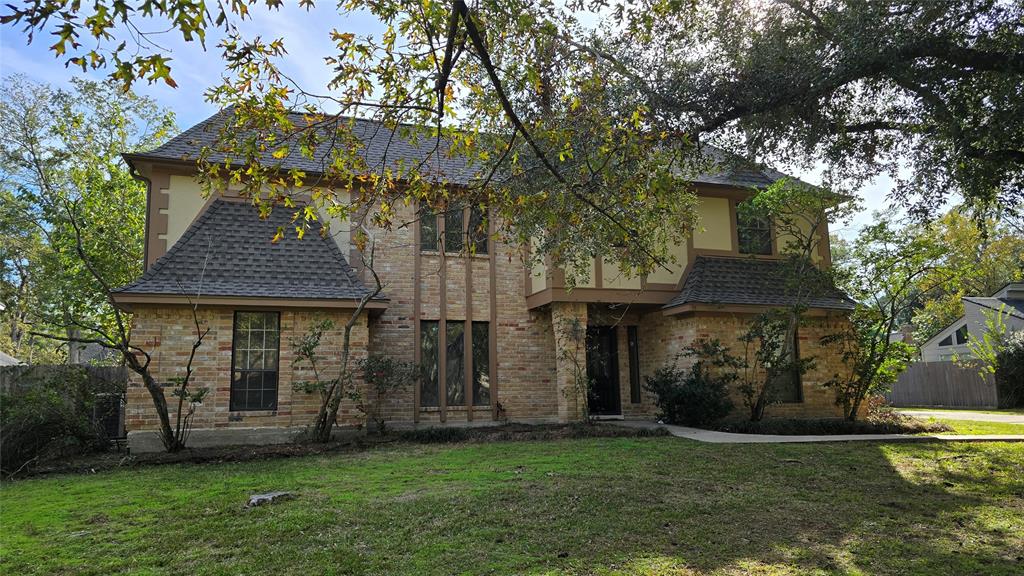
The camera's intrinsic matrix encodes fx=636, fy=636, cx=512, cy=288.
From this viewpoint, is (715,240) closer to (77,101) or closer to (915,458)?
(915,458)

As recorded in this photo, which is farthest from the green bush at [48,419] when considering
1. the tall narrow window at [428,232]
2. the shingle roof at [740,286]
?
the shingle roof at [740,286]

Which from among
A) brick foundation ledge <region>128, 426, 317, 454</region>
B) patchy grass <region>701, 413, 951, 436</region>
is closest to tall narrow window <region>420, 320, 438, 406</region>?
brick foundation ledge <region>128, 426, 317, 454</region>

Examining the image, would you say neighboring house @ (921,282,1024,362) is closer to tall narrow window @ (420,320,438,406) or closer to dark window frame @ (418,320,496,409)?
dark window frame @ (418,320,496,409)

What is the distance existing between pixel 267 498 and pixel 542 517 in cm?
268

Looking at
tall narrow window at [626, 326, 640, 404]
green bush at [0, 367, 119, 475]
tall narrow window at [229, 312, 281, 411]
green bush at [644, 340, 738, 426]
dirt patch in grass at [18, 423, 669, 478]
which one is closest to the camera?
green bush at [0, 367, 119, 475]

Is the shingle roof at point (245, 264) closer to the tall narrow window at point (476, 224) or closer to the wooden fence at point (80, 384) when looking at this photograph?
the wooden fence at point (80, 384)

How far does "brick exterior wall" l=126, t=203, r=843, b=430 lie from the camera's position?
11820 millimetres

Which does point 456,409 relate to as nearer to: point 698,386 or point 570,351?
point 570,351

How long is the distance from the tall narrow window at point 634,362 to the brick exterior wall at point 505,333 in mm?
90

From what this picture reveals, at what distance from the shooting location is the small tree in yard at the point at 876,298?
12195 mm

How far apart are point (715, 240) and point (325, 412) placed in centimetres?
910

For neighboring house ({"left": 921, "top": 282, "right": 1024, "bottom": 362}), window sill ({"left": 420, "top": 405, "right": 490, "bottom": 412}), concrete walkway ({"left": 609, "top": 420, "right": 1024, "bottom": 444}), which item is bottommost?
concrete walkway ({"left": 609, "top": 420, "right": 1024, "bottom": 444})

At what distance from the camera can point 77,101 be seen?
17.6m

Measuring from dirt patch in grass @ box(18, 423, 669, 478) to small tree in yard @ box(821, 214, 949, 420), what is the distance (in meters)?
4.59
